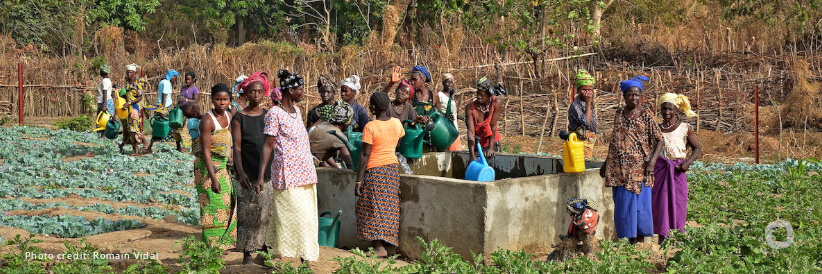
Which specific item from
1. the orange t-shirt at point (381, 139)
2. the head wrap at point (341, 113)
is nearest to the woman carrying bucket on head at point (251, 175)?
the orange t-shirt at point (381, 139)

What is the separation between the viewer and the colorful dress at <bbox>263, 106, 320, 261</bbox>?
5.38m

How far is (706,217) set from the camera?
800cm

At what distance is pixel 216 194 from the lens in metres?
6.00

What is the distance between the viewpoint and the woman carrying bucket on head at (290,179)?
5.38m

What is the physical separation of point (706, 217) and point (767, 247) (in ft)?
7.68

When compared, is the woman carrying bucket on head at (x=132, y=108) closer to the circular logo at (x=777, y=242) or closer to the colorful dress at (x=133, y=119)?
the colorful dress at (x=133, y=119)

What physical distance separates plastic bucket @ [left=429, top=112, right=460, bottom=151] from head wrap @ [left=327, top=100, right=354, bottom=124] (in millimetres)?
930

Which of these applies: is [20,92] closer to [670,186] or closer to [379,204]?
[379,204]

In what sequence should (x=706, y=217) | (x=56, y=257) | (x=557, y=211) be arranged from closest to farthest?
1. (x=56, y=257)
2. (x=557, y=211)
3. (x=706, y=217)

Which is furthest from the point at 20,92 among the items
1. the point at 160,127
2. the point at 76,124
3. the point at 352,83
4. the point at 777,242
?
the point at 777,242

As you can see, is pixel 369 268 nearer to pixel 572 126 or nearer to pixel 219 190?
pixel 219 190

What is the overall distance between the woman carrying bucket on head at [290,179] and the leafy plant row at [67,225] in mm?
2439

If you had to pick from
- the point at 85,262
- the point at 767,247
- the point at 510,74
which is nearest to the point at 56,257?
the point at 85,262

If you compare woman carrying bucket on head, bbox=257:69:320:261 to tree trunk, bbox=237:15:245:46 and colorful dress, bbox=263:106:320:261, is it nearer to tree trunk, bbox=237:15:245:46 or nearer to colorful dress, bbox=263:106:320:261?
colorful dress, bbox=263:106:320:261
